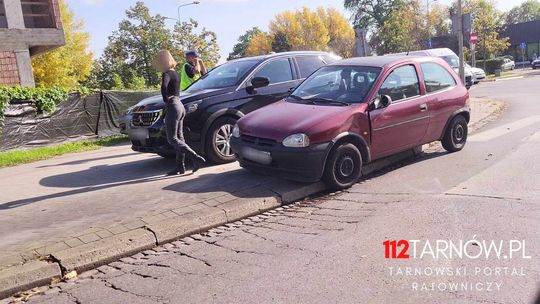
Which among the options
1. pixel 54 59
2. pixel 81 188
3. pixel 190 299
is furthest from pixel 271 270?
pixel 54 59

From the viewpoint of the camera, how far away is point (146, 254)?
4.53m

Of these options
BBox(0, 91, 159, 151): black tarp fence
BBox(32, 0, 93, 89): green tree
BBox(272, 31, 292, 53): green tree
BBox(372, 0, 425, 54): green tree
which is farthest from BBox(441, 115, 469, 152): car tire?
BBox(272, 31, 292, 53): green tree

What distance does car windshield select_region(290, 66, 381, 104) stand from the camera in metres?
6.66

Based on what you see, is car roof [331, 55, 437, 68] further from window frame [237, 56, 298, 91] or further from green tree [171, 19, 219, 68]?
green tree [171, 19, 219, 68]

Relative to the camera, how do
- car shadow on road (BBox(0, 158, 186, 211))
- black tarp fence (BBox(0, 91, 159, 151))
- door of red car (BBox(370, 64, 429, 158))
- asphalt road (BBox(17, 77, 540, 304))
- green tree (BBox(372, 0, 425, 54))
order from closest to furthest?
asphalt road (BBox(17, 77, 540, 304))
car shadow on road (BBox(0, 158, 186, 211))
door of red car (BBox(370, 64, 429, 158))
black tarp fence (BBox(0, 91, 159, 151))
green tree (BBox(372, 0, 425, 54))

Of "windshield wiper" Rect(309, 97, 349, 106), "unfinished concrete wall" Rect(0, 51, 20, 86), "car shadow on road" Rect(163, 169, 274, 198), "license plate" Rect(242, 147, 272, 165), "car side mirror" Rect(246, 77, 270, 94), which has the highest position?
"unfinished concrete wall" Rect(0, 51, 20, 86)

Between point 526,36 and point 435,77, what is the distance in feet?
217

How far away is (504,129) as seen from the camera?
33.6 feet

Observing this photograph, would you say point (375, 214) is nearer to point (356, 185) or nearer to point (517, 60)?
point (356, 185)

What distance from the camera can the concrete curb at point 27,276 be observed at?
3.80 meters

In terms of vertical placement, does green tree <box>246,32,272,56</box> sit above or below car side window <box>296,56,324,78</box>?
above

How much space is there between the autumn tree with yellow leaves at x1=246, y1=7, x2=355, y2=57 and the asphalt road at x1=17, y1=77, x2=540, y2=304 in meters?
67.0

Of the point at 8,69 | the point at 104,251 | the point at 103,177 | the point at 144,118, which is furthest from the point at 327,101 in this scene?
the point at 8,69

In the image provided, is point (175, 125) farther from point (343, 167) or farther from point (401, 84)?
point (401, 84)
